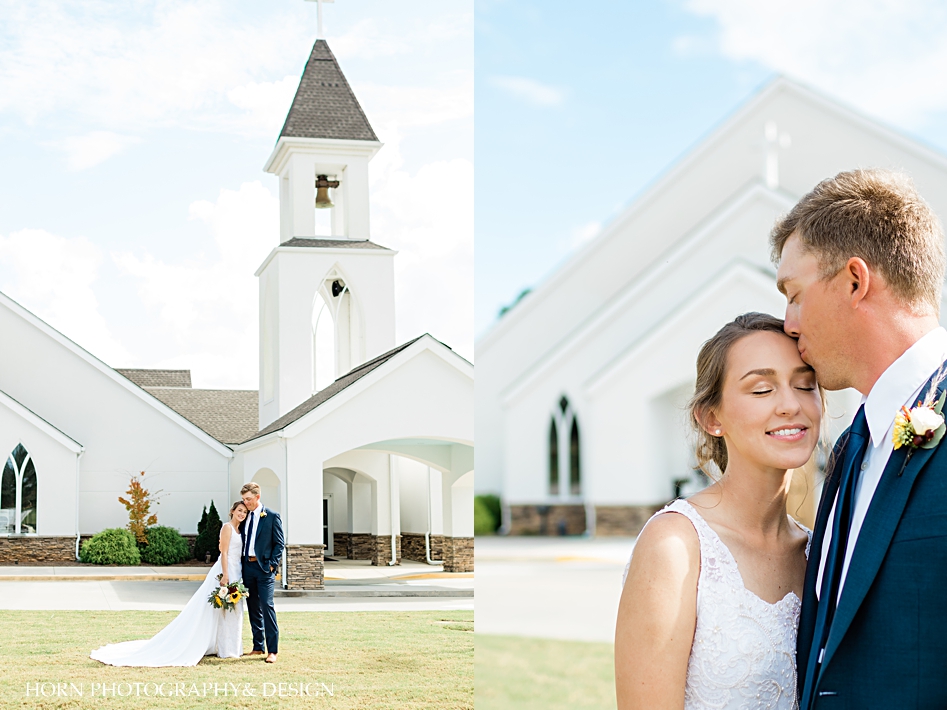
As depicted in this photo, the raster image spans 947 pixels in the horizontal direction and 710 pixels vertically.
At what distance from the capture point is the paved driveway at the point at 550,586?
1062cm

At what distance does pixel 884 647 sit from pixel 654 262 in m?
20.4

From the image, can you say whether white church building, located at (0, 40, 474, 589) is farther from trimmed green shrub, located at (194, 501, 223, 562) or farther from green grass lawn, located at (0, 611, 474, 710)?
green grass lawn, located at (0, 611, 474, 710)

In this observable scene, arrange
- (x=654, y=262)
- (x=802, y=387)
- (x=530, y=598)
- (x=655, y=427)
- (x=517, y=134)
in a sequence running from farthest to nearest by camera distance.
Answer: (x=517, y=134) < (x=654, y=262) < (x=655, y=427) < (x=530, y=598) < (x=802, y=387)

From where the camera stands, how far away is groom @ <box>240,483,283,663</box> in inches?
319

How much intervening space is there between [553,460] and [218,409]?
11.6 m

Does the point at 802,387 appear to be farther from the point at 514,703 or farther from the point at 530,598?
the point at 530,598

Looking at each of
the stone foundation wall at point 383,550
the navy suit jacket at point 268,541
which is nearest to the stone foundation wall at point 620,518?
the stone foundation wall at point 383,550

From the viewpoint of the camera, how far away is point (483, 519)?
19156mm

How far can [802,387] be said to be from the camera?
2562mm

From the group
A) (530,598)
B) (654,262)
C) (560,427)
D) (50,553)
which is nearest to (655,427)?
(560,427)

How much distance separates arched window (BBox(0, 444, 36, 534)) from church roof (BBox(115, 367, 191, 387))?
1041 mm

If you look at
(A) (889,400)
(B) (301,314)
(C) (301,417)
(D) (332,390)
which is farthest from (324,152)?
(A) (889,400)

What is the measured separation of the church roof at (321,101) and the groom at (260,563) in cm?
311

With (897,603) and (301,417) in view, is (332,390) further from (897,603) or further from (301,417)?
(897,603)
